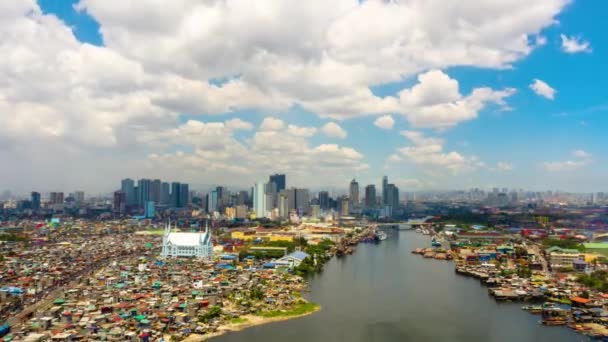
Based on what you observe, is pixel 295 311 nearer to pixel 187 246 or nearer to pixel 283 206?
pixel 187 246

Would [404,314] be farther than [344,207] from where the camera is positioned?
No

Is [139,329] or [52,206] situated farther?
[52,206]

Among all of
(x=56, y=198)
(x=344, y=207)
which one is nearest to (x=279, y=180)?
(x=344, y=207)

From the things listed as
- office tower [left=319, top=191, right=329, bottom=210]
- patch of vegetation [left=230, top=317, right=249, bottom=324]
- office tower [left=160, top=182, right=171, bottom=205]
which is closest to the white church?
patch of vegetation [left=230, top=317, right=249, bottom=324]

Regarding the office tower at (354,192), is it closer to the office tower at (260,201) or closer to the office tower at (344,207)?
the office tower at (344,207)

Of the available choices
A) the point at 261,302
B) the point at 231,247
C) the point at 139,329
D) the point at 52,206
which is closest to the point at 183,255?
the point at 231,247

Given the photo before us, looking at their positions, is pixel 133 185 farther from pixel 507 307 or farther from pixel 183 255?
pixel 507 307
